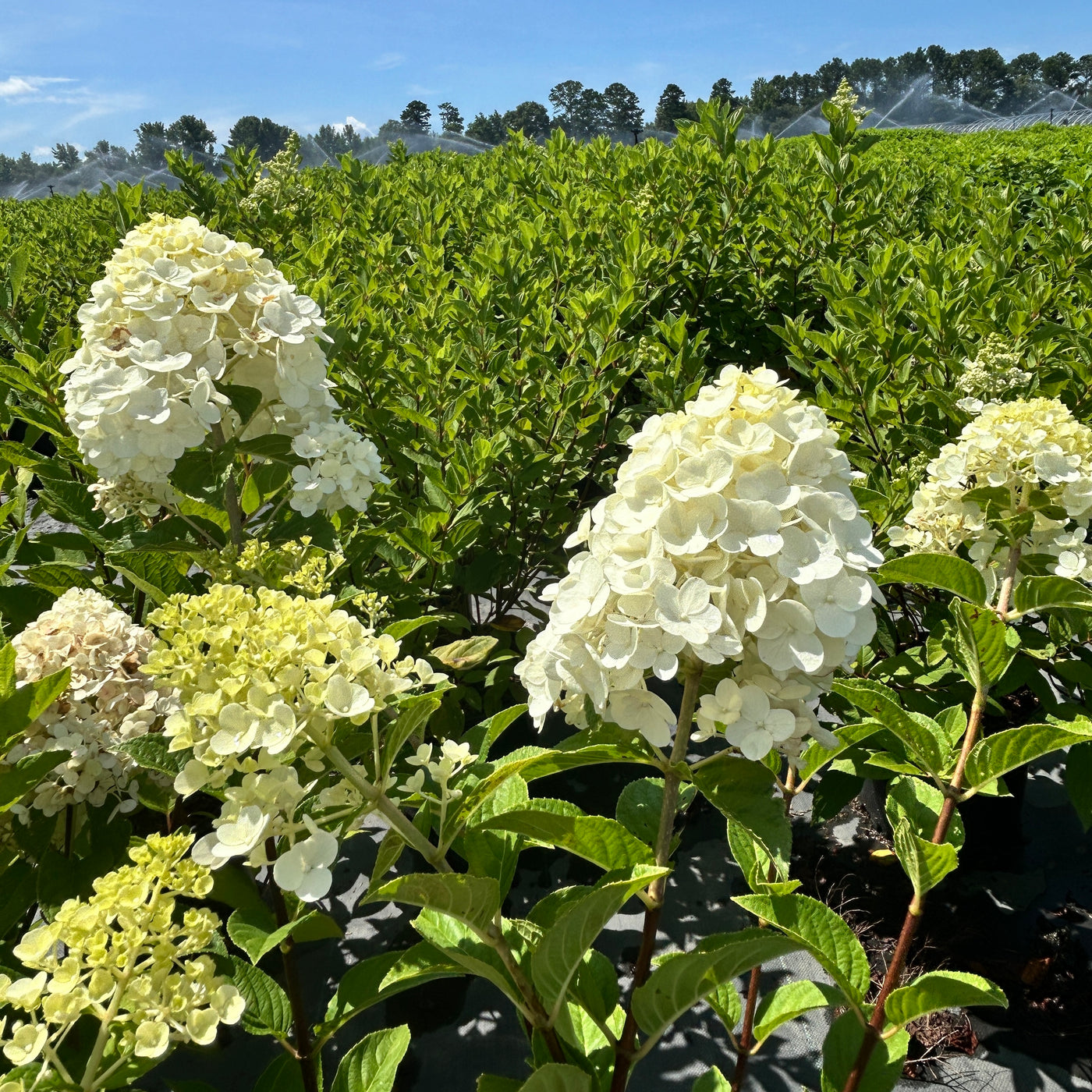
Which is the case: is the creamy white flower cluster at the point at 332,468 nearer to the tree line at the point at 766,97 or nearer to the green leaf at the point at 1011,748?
the green leaf at the point at 1011,748

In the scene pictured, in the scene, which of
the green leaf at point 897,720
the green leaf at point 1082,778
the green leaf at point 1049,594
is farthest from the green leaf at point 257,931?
the green leaf at point 1082,778

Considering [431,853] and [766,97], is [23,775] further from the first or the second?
[766,97]

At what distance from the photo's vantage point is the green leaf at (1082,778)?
1.96m

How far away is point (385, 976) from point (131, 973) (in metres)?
0.54

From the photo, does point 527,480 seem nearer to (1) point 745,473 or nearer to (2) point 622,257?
(2) point 622,257

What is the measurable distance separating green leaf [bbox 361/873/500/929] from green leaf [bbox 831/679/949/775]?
64 cm

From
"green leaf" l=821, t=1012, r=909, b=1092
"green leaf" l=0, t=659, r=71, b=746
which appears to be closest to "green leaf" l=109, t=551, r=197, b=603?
"green leaf" l=0, t=659, r=71, b=746

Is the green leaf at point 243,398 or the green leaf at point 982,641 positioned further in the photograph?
the green leaf at point 243,398

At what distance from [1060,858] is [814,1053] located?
1.28m

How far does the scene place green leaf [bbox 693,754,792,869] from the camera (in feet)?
3.41

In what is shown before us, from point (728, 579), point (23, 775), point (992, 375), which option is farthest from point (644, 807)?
point (992, 375)

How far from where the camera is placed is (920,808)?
1468 mm

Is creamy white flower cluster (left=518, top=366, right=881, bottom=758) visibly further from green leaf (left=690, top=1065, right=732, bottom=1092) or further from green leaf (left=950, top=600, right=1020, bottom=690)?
green leaf (left=690, top=1065, right=732, bottom=1092)

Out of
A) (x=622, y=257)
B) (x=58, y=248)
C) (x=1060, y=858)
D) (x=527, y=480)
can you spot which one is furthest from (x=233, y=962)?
(x=58, y=248)
